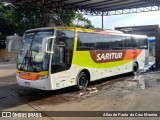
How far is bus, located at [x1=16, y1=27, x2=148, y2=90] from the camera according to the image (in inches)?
365

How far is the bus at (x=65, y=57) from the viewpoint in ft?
30.4

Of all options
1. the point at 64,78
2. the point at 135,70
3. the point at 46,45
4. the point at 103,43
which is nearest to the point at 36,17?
the point at 135,70

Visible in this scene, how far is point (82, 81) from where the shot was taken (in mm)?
11258

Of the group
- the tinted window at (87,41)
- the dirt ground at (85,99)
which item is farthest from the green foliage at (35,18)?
the dirt ground at (85,99)

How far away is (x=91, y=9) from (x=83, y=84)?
66.3 feet

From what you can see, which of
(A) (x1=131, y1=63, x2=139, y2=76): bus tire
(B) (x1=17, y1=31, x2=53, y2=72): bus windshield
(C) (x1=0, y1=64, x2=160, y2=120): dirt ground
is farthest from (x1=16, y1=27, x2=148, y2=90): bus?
(A) (x1=131, y1=63, x2=139, y2=76): bus tire

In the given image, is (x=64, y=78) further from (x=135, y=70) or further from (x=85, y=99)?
(x=135, y=70)

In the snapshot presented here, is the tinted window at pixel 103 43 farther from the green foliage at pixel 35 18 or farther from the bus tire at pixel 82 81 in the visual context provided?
the green foliage at pixel 35 18

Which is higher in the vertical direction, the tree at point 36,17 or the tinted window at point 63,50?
the tree at point 36,17

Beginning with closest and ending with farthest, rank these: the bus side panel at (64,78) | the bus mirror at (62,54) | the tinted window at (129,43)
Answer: the bus side panel at (64,78), the bus mirror at (62,54), the tinted window at (129,43)

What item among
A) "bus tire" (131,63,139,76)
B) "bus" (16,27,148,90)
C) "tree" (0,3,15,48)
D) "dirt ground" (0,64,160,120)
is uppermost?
"tree" (0,3,15,48)

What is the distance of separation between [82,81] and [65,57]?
185 cm

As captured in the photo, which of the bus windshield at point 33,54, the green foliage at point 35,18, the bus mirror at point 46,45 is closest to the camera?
the bus mirror at point 46,45

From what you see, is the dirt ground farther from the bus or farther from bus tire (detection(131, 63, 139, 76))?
bus tire (detection(131, 63, 139, 76))
